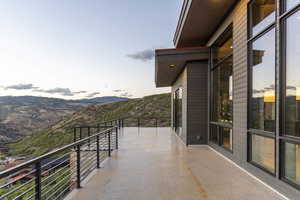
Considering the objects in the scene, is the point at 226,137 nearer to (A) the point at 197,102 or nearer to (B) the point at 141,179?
(A) the point at 197,102

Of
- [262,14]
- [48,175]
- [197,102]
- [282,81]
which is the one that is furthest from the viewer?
[197,102]

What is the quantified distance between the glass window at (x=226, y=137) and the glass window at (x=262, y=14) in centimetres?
252

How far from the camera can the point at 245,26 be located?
4020 millimetres

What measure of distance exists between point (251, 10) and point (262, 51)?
3.24 feet

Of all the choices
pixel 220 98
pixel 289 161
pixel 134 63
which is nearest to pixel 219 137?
pixel 220 98

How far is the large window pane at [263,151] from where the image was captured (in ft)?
10.4

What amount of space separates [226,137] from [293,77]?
9.09 feet

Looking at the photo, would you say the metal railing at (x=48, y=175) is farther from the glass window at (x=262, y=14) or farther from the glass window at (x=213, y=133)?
the glass window at (x=262, y=14)

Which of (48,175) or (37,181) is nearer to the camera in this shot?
(37,181)

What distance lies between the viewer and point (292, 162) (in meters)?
2.71

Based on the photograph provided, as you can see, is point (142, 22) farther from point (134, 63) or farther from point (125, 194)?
point (125, 194)

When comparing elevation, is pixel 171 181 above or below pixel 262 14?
below

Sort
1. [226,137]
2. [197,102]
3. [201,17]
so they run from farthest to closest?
[197,102]
[226,137]
[201,17]

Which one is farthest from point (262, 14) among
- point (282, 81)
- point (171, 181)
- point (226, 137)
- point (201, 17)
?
point (171, 181)
